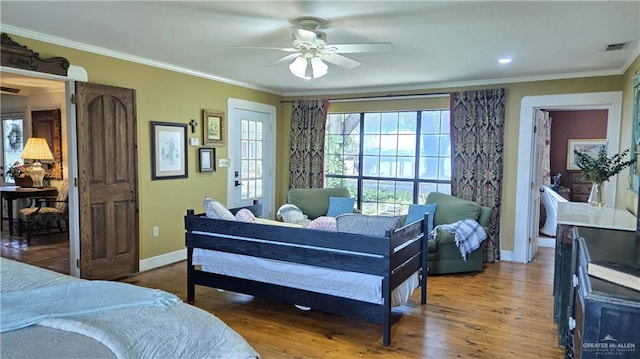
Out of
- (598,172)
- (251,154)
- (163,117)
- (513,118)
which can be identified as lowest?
(598,172)

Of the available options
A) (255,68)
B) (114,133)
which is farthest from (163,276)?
(255,68)

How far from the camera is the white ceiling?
8.80 ft

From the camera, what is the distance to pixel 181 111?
4.89 metres

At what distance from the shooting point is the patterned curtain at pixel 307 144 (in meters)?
6.40

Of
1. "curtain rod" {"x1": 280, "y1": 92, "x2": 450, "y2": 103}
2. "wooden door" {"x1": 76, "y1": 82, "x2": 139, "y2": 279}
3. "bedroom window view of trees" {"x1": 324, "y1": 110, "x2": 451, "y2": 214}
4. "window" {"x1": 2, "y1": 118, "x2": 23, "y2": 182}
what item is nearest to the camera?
"wooden door" {"x1": 76, "y1": 82, "x2": 139, "y2": 279}

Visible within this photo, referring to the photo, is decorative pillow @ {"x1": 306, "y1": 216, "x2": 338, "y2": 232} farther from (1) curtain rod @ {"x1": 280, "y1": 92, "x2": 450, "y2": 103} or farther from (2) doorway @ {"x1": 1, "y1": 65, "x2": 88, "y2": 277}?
(1) curtain rod @ {"x1": 280, "y1": 92, "x2": 450, "y2": 103}

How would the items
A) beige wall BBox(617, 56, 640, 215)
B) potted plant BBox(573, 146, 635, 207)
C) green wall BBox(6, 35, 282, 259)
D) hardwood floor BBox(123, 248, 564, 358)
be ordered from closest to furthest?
hardwood floor BBox(123, 248, 564, 358), potted plant BBox(573, 146, 635, 207), beige wall BBox(617, 56, 640, 215), green wall BBox(6, 35, 282, 259)

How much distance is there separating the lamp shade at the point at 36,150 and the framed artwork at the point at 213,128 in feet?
10.5

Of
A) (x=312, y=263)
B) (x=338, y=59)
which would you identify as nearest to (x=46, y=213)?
(x=312, y=263)

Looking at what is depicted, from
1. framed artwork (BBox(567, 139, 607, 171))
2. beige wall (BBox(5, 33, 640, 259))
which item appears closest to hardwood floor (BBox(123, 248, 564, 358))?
beige wall (BBox(5, 33, 640, 259))

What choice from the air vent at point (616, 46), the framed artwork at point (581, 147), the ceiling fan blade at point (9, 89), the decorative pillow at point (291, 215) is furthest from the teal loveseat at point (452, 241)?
the ceiling fan blade at point (9, 89)

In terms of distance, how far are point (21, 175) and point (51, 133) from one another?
817mm

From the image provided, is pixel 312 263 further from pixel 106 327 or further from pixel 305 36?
pixel 106 327

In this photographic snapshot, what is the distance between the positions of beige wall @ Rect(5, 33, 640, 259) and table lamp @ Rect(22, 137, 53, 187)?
3.08 meters
